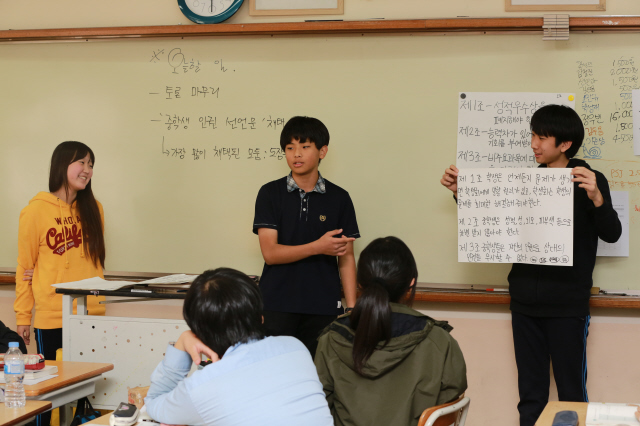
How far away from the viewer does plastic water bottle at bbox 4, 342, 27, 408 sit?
1.88 metres

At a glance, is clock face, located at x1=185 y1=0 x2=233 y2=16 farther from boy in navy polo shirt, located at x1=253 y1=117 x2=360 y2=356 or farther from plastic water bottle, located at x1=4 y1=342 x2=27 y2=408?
plastic water bottle, located at x1=4 y1=342 x2=27 y2=408

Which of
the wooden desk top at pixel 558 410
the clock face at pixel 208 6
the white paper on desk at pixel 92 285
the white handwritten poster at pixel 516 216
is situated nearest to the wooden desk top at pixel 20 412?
the white paper on desk at pixel 92 285

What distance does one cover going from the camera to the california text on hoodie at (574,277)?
276 cm

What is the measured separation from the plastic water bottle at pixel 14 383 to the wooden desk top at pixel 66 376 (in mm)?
73

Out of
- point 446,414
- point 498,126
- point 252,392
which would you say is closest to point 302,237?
point 498,126

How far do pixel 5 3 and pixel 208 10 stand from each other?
1297mm

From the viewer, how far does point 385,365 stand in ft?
5.68

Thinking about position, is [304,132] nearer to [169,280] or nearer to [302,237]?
[302,237]

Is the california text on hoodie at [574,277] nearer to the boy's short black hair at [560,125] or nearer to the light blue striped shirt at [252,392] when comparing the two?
the boy's short black hair at [560,125]

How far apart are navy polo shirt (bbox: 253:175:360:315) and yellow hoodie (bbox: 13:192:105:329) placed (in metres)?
0.95

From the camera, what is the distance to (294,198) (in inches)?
118

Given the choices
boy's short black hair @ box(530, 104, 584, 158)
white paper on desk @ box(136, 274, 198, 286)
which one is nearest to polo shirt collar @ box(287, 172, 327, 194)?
white paper on desk @ box(136, 274, 198, 286)

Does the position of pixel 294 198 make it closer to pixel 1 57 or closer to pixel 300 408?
pixel 300 408

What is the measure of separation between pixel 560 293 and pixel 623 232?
1.90 feet
